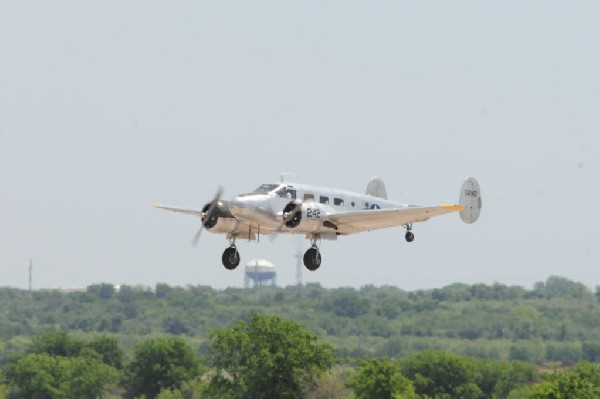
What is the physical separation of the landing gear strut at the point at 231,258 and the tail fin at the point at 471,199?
17.5 metres

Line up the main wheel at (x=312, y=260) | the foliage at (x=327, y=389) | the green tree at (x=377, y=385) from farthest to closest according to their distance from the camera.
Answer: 1. the foliage at (x=327, y=389)
2. the green tree at (x=377, y=385)
3. the main wheel at (x=312, y=260)

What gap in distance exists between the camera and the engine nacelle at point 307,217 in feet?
235

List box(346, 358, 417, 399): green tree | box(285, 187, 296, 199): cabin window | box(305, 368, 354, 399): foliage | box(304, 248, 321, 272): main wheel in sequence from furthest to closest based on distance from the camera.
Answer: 1. box(305, 368, 354, 399): foliage
2. box(346, 358, 417, 399): green tree
3. box(285, 187, 296, 199): cabin window
4. box(304, 248, 321, 272): main wheel

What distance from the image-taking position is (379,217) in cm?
7438

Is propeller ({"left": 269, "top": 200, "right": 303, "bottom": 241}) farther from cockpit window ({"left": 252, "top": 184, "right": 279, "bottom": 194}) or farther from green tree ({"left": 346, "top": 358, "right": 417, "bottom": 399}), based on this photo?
green tree ({"left": 346, "top": 358, "right": 417, "bottom": 399})

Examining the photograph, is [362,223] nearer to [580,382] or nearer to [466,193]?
[466,193]

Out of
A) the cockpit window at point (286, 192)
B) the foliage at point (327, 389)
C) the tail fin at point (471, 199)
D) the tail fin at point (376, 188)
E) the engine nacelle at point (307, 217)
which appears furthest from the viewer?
the foliage at point (327, 389)

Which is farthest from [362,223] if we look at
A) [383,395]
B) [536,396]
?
[383,395]

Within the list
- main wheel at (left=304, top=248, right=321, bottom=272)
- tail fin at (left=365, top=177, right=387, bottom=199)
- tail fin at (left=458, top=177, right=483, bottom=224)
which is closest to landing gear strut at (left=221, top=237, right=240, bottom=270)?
main wheel at (left=304, top=248, right=321, bottom=272)

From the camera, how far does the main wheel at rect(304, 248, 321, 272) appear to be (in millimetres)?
72000

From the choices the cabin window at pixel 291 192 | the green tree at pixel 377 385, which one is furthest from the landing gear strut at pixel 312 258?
the green tree at pixel 377 385

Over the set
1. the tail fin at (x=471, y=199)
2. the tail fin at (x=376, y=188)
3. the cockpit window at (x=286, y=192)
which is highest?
the tail fin at (x=376, y=188)

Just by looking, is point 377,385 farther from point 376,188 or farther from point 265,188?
point 265,188

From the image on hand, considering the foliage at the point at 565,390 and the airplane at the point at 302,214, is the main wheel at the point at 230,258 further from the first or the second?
the foliage at the point at 565,390
